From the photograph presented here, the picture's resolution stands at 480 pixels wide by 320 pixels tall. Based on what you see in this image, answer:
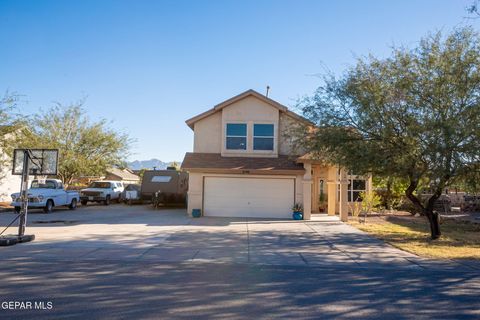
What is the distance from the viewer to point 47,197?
75.4 ft

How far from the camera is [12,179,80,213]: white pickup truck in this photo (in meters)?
22.4

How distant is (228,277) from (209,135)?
15.2 meters

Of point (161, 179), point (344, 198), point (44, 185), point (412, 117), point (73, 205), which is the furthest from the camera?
point (161, 179)

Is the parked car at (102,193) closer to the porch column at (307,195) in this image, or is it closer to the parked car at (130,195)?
the parked car at (130,195)

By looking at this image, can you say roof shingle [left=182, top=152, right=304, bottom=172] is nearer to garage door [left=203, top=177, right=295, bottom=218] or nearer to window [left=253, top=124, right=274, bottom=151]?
window [left=253, top=124, right=274, bottom=151]

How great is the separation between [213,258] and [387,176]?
7889 mm

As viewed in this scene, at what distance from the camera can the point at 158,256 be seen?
1063 centimetres

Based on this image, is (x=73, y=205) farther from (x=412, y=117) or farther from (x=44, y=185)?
(x=412, y=117)

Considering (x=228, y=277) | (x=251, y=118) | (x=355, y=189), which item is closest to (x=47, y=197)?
(x=251, y=118)

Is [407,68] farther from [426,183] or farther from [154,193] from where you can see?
[154,193]

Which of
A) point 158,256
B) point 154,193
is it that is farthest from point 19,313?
point 154,193

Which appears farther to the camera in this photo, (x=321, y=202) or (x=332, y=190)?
(x=321, y=202)

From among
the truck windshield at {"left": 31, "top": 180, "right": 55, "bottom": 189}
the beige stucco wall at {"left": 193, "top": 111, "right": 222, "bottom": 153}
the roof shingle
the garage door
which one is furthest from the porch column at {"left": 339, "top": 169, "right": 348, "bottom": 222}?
the truck windshield at {"left": 31, "top": 180, "right": 55, "bottom": 189}

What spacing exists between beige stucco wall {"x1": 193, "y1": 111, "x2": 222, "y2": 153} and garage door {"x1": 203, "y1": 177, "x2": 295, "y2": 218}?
2.07m
